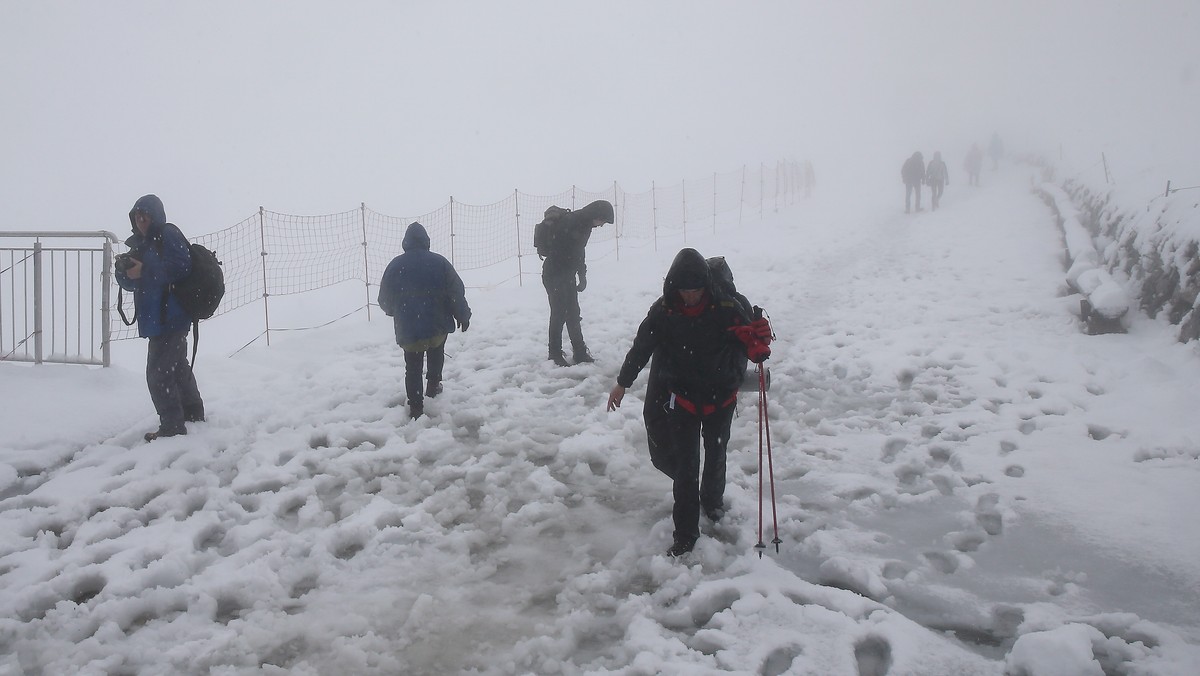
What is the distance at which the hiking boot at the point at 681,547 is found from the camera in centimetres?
424

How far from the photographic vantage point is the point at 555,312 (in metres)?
8.59

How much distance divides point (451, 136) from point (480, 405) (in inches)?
6373

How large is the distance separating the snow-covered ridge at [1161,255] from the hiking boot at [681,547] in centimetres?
576

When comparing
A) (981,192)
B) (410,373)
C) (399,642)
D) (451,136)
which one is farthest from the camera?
(451,136)

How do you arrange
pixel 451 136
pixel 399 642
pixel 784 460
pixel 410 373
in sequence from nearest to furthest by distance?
pixel 399 642 → pixel 784 460 → pixel 410 373 → pixel 451 136

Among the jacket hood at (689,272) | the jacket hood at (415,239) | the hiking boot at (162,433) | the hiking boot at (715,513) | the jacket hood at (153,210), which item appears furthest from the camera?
the jacket hood at (415,239)

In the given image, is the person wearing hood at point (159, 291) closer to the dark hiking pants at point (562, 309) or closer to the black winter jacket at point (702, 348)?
the dark hiking pants at point (562, 309)

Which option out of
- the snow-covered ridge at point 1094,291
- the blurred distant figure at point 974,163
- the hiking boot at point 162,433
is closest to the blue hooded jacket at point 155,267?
the hiking boot at point 162,433

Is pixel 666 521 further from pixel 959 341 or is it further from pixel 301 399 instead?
pixel 959 341

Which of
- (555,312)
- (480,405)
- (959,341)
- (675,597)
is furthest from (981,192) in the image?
(675,597)

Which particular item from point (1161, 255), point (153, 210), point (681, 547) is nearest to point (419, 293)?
point (153, 210)

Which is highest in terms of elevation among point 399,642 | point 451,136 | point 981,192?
point 451,136

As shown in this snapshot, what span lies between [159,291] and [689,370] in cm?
438

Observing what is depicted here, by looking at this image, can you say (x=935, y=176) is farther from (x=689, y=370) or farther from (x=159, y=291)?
(x=159, y=291)
